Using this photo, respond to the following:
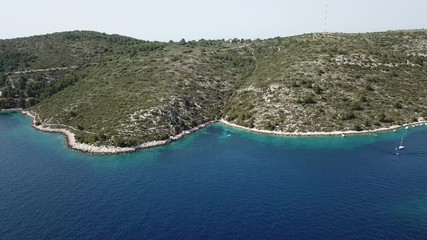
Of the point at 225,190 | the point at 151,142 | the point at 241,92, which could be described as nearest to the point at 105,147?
the point at 151,142

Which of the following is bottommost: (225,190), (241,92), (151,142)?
(225,190)

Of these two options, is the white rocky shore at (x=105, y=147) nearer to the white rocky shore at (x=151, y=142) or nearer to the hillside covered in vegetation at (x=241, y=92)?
the white rocky shore at (x=151, y=142)

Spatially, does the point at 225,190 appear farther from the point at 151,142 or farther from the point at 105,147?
the point at 105,147

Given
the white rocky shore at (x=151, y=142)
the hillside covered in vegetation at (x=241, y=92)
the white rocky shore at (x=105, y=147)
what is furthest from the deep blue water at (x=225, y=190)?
the hillside covered in vegetation at (x=241, y=92)

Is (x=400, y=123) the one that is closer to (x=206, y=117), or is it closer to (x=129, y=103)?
(x=206, y=117)

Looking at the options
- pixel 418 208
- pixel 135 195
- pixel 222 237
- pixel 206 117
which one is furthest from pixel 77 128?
pixel 418 208

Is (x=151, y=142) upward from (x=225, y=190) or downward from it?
upward
